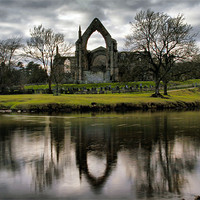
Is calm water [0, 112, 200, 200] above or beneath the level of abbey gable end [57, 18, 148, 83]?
beneath

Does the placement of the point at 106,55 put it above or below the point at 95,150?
above

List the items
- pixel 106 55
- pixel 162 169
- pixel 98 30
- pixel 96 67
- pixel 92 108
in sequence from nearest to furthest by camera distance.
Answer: pixel 162 169 → pixel 92 108 → pixel 98 30 → pixel 106 55 → pixel 96 67

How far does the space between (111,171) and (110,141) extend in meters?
4.86

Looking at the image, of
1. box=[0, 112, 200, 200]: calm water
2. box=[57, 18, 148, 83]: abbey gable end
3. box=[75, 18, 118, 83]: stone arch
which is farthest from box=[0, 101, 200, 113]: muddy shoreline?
box=[75, 18, 118, 83]: stone arch

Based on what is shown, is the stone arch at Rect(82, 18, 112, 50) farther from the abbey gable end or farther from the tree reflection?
the tree reflection

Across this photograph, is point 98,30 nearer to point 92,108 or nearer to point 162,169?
point 92,108

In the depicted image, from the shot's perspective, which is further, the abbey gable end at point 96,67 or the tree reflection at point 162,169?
the abbey gable end at point 96,67

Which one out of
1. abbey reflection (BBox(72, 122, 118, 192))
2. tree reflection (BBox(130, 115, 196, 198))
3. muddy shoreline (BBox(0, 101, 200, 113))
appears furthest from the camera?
muddy shoreline (BBox(0, 101, 200, 113))

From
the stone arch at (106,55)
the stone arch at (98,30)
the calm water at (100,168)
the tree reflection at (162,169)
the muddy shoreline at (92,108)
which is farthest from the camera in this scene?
the stone arch at (106,55)

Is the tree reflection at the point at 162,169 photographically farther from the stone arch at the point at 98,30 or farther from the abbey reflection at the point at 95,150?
the stone arch at the point at 98,30

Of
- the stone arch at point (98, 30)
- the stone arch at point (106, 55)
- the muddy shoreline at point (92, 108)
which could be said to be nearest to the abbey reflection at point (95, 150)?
the muddy shoreline at point (92, 108)

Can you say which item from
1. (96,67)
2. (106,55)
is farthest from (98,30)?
(96,67)

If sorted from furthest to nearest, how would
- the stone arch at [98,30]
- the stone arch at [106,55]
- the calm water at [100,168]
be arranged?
1. the stone arch at [106,55]
2. the stone arch at [98,30]
3. the calm water at [100,168]

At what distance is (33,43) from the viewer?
176 ft
